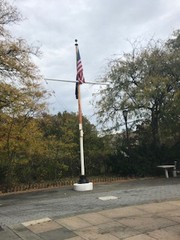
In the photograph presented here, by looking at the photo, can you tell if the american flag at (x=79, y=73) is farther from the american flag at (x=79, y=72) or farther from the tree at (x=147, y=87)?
the tree at (x=147, y=87)

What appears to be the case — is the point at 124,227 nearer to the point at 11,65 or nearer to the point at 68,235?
the point at 68,235

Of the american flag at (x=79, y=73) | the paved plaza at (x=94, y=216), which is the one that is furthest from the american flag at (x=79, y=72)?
the paved plaza at (x=94, y=216)

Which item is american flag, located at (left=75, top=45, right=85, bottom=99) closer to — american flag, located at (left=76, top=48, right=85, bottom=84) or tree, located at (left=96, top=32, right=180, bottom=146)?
american flag, located at (left=76, top=48, right=85, bottom=84)

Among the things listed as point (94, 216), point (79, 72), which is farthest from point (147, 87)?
point (94, 216)

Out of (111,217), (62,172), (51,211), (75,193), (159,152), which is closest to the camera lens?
(111,217)

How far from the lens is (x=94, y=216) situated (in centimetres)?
845

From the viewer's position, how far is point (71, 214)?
8.80m

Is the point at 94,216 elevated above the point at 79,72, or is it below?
below

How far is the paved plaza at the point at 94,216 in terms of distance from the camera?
695cm

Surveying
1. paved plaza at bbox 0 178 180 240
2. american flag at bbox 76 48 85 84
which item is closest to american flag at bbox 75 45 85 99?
american flag at bbox 76 48 85 84

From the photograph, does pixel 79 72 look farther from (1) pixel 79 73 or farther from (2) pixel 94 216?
(2) pixel 94 216

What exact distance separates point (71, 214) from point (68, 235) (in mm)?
1838

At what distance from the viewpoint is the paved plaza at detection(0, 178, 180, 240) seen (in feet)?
22.8

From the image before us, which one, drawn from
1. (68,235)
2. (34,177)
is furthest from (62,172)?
(68,235)
